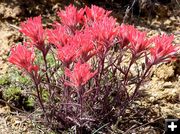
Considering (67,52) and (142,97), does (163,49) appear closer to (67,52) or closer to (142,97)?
(67,52)

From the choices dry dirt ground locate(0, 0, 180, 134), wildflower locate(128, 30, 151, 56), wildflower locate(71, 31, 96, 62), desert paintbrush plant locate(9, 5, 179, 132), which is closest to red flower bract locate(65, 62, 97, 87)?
desert paintbrush plant locate(9, 5, 179, 132)

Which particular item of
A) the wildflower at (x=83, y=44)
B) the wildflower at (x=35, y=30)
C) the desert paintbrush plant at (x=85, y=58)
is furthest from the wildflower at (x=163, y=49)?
the wildflower at (x=35, y=30)

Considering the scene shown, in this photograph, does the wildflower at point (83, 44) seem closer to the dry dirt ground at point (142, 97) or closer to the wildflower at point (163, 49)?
the wildflower at point (163, 49)

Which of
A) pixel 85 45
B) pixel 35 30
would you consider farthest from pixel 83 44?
pixel 35 30

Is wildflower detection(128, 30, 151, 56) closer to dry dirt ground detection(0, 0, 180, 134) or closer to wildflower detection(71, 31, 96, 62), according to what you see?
wildflower detection(71, 31, 96, 62)

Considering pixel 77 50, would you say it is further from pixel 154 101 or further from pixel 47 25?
pixel 47 25

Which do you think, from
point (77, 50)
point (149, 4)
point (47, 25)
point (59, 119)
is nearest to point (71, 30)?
point (77, 50)
